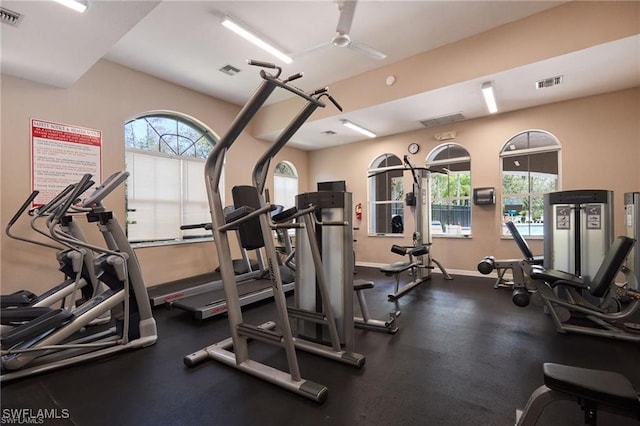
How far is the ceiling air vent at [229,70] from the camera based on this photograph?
465 centimetres

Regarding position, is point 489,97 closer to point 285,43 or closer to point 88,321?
point 285,43

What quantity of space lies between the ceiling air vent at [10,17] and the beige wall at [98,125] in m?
Result: 1.34

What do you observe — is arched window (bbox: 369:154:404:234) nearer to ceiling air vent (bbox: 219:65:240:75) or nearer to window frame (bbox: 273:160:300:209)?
window frame (bbox: 273:160:300:209)

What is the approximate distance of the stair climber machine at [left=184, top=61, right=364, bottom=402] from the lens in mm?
1897

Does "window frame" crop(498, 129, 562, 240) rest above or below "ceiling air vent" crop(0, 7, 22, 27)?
below

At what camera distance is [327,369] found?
7.38 ft

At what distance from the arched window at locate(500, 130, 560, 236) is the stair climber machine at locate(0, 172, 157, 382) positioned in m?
5.97

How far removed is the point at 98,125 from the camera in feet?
13.8

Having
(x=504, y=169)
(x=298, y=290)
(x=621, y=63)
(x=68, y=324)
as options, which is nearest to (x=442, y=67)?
(x=621, y=63)

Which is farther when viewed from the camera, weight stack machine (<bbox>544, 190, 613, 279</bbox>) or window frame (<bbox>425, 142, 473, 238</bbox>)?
window frame (<bbox>425, 142, 473, 238</bbox>)

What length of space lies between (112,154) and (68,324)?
2.90 m

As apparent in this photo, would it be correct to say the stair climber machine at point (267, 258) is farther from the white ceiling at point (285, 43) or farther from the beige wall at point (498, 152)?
the beige wall at point (498, 152)

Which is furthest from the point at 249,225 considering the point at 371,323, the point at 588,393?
the point at 588,393

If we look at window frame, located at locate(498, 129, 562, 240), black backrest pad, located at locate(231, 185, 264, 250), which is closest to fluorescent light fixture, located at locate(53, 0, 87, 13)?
black backrest pad, located at locate(231, 185, 264, 250)
